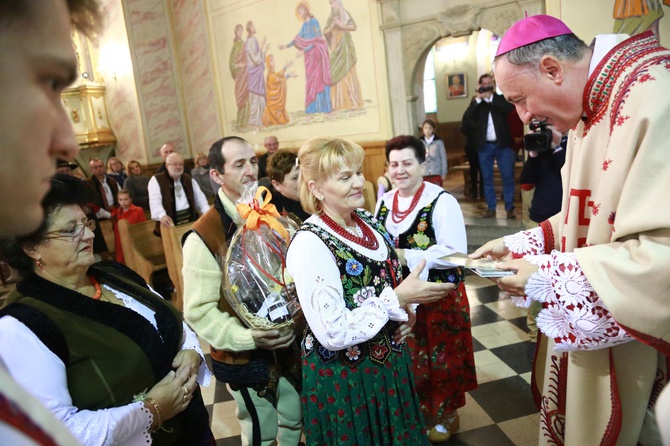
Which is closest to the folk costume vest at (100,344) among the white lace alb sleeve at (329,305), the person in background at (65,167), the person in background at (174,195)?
the person in background at (65,167)

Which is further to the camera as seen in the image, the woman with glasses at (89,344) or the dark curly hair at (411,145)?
the dark curly hair at (411,145)

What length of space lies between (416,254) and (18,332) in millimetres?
1891

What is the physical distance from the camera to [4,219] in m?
0.48

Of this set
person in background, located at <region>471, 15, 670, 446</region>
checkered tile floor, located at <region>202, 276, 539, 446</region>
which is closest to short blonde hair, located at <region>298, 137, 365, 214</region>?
person in background, located at <region>471, 15, 670, 446</region>

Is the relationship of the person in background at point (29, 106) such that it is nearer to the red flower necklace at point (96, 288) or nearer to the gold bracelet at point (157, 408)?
the gold bracelet at point (157, 408)

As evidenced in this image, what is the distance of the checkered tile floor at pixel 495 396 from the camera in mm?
2883

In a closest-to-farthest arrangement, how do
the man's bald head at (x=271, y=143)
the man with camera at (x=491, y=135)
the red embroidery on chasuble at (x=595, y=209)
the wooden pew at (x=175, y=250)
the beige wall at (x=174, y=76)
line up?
the red embroidery on chasuble at (x=595, y=209) < the wooden pew at (x=175, y=250) < the man with camera at (x=491, y=135) < the man's bald head at (x=271, y=143) < the beige wall at (x=174, y=76)

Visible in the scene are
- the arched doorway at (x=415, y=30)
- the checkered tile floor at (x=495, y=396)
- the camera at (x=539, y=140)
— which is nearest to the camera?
the checkered tile floor at (x=495, y=396)

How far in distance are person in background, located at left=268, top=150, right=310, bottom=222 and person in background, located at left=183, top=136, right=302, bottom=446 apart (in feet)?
2.19

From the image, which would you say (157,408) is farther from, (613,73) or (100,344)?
(613,73)

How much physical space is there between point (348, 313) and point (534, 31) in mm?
1212

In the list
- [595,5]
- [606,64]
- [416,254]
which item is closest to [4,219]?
[606,64]

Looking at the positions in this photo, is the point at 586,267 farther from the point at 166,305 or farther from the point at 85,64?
the point at 85,64

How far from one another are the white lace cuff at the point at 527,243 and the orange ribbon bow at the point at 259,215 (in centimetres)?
100
